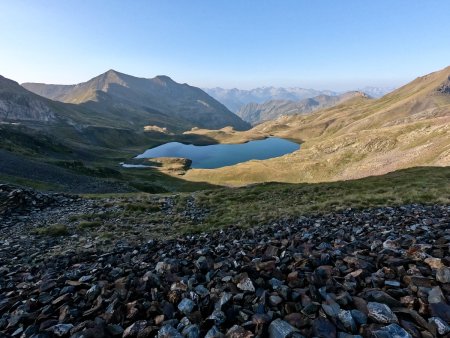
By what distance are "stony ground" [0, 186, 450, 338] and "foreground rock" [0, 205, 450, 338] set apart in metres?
0.03

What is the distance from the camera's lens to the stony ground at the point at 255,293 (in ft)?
21.5

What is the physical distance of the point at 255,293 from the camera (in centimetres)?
823

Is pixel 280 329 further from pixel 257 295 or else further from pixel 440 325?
pixel 440 325

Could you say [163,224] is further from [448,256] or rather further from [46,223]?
[448,256]

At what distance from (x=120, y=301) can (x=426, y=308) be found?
799 cm

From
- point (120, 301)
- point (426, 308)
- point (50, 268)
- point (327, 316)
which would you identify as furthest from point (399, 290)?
point (50, 268)

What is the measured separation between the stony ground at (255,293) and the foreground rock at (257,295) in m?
0.03

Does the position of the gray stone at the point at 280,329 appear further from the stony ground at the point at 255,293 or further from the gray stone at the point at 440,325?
the gray stone at the point at 440,325

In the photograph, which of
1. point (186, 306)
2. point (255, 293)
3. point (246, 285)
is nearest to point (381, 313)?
point (255, 293)

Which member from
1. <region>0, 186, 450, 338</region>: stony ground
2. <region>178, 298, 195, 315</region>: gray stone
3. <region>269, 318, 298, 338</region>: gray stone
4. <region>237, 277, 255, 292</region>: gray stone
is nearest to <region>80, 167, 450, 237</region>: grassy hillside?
<region>0, 186, 450, 338</region>: stony ground

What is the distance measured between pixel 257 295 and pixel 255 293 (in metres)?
0.14

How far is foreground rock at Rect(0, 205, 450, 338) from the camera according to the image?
6.53 m

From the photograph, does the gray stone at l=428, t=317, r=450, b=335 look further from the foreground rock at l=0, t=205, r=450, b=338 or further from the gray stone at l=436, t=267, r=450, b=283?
the gray stone at l=436, t=267, r=450, b=283

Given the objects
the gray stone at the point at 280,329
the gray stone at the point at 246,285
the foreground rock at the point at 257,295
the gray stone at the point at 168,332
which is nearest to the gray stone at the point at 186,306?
the foreground rock at the point at 257,295
